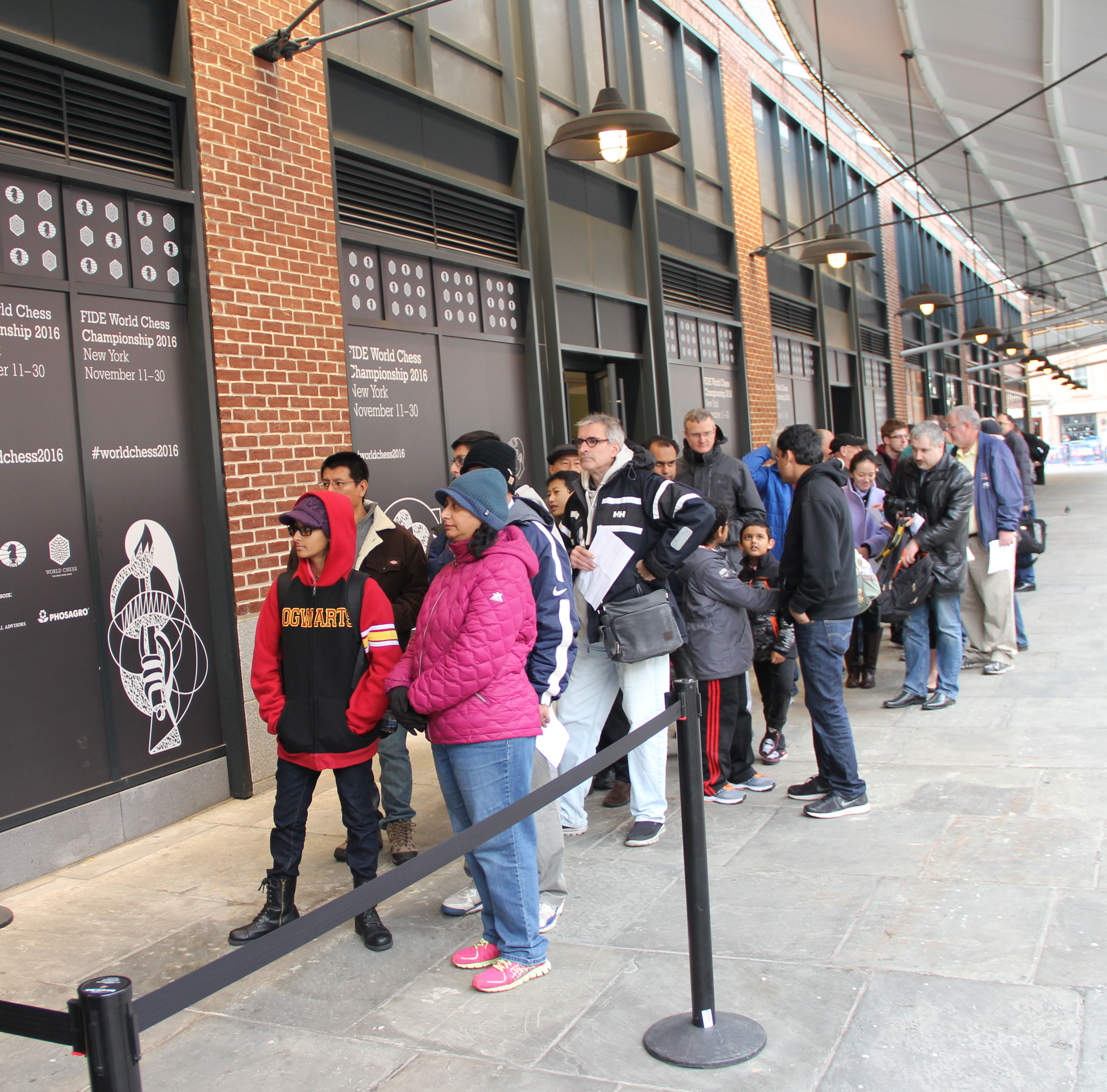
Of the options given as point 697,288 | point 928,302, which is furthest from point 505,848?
point 928,302

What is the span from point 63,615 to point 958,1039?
14.5ft

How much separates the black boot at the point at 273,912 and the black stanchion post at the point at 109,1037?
2.66 metres

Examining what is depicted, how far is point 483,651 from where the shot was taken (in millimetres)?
3592

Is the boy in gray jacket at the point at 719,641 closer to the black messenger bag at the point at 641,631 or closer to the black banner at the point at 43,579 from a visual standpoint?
the black messenger bag at the point at 641,631

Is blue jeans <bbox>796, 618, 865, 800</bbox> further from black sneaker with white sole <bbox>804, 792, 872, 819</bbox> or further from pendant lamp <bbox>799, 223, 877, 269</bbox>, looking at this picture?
pendant lamp <bbox>799, 223, 877, 269</bbox>

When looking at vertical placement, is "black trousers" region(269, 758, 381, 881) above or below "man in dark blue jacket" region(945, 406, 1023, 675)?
below

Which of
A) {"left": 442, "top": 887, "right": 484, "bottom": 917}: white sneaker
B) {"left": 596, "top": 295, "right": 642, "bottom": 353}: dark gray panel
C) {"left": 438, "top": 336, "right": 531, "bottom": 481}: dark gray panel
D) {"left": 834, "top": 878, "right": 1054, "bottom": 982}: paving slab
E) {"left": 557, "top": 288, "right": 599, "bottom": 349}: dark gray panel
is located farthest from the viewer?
{"left": 596, "top": 295, "right": 642, "bottom": 353}: dark gray panel

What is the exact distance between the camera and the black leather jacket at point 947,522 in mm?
7156

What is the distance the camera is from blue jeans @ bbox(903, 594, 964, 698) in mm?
7316

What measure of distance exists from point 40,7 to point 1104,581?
11.9 metres

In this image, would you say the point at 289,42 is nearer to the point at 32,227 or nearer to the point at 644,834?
the point at 32,227

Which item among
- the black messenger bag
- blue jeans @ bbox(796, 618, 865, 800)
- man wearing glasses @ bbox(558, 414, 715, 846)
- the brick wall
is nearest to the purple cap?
man wearing glasses @ bbox(558, 414, 715, 846)

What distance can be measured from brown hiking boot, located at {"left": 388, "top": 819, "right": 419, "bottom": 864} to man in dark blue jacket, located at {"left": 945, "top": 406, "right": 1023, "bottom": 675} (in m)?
4.66

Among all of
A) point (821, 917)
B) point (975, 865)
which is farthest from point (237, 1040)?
point (975, 865)
